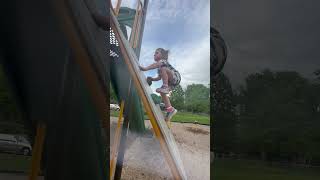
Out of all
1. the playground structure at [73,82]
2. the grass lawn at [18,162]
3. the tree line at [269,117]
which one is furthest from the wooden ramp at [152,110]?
the grass lawn at [18,162]

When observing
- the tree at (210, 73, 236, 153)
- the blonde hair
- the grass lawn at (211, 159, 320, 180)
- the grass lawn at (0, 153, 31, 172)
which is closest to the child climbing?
the blonde hair

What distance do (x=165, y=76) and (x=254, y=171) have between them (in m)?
0.64

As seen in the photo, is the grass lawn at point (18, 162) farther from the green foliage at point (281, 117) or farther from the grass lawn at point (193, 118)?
the green foliage at point (281, 117)

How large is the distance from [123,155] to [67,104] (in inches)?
16.6

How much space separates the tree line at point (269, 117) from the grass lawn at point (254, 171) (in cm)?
5

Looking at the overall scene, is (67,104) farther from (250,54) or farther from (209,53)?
(250,54)

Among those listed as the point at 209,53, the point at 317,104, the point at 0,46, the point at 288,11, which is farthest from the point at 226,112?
the point at 0,46

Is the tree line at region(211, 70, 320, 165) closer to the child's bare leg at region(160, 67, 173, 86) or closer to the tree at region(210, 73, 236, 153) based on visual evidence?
the tree at region(210, 73, 236, 153)

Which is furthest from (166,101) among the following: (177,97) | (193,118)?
(193,118)

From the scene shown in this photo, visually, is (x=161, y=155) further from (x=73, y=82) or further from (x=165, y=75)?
(x=73, y=82)

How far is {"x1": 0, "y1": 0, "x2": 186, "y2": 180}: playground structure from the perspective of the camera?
2266 mm

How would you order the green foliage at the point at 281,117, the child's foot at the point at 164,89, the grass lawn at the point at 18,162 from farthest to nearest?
1. the grass lawn at the point at 18,162
2. the child's foot at the point at 164,89
3. the green foliage at the point at 281,117

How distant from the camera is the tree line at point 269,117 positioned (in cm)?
211

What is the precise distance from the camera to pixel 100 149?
2.32m
